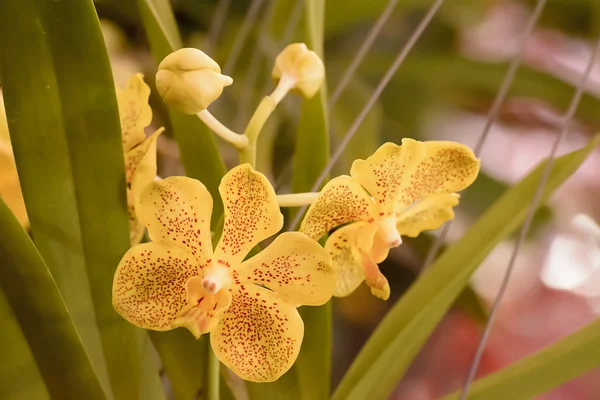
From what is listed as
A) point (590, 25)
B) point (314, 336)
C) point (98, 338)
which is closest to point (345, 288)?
point (314, 336)

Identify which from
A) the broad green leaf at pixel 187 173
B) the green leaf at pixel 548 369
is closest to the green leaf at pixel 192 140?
the broad green leaf at pixel 187 173

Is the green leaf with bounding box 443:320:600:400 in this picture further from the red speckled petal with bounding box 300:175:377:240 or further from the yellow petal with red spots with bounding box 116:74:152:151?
the yellow petal with red spots with bounding box 116:74:152:151

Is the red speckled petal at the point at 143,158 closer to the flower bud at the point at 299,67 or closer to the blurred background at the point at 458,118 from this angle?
the flower bud at the point at 299,67

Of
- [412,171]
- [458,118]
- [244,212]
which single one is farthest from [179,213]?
[458,118]

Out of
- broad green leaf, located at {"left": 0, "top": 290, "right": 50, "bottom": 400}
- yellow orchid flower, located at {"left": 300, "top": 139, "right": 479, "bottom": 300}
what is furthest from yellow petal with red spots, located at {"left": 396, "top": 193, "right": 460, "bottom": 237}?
broad green leaf, located at {"left": 0, "top": 290, "right": 50, "bottom": 400}

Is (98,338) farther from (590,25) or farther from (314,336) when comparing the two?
(590,25)

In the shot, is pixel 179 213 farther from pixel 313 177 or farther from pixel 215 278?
pixel 313 177

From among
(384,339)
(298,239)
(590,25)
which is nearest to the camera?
(298,239)
